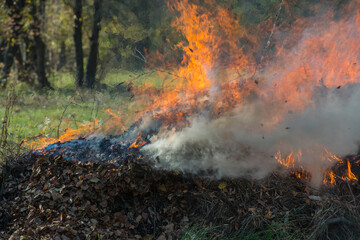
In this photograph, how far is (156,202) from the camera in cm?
505

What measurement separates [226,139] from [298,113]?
1.09 metres

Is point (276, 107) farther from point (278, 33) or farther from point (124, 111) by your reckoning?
point (124, 111)

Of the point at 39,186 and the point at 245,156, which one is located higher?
the point at 245,156

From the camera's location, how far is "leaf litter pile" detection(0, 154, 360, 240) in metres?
4.63

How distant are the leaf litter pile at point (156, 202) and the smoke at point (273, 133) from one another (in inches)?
8.6

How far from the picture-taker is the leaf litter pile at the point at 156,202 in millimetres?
4633

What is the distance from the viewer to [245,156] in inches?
203

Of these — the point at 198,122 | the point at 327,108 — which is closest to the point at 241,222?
the point at 198,122

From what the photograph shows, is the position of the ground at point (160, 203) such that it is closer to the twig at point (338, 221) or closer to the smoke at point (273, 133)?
the twig at point (338, 221)

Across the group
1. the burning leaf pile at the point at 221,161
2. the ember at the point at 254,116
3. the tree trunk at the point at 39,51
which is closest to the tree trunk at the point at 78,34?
the tree trunk at the point at 39,51

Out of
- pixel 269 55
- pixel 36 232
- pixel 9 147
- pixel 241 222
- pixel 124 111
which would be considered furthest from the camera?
pixel 124 111

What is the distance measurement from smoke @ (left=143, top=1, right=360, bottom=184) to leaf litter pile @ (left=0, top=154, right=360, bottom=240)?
0.22 m

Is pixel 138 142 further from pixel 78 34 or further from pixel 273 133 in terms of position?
pixel 78 34

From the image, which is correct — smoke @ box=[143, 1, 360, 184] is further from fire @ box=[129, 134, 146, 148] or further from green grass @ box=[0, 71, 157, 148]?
green grass @ box=[0, 71, 157, 148]
